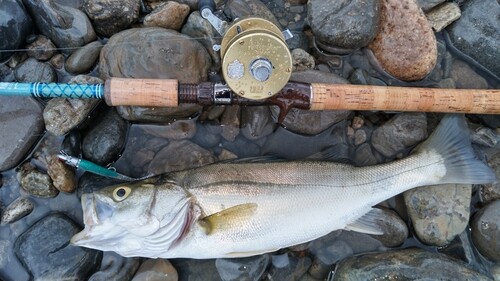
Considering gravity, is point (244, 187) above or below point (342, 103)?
below

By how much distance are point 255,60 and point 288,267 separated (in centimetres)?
168

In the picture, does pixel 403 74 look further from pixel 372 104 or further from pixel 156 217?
pixel 156 217

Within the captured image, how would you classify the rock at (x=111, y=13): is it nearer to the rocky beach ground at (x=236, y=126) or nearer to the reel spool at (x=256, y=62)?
the rocky beach ground at (x=236, y=126)

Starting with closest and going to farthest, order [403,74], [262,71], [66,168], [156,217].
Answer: [262,71], [156,217], [66,168], [403,74]

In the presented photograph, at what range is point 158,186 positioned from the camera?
115 inches

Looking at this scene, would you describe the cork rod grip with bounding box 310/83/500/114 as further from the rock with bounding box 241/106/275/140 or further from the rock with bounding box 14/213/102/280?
the rock with bounding box 14/213/102/280

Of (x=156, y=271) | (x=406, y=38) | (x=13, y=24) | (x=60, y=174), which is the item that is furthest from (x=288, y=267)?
(x=13, y=24)

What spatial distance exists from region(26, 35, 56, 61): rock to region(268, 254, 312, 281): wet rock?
7.35 ft

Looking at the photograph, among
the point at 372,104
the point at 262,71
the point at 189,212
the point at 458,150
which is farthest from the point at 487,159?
the point at 189,212

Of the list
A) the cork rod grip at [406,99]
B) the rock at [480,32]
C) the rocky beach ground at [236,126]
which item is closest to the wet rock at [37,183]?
the rocky beach ground at [236,126]

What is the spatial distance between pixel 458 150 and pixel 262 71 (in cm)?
162

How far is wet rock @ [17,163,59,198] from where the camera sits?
3287 millimetres

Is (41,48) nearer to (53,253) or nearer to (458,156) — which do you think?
(53,253)

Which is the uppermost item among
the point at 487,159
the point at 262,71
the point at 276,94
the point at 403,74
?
the point at 262,71
